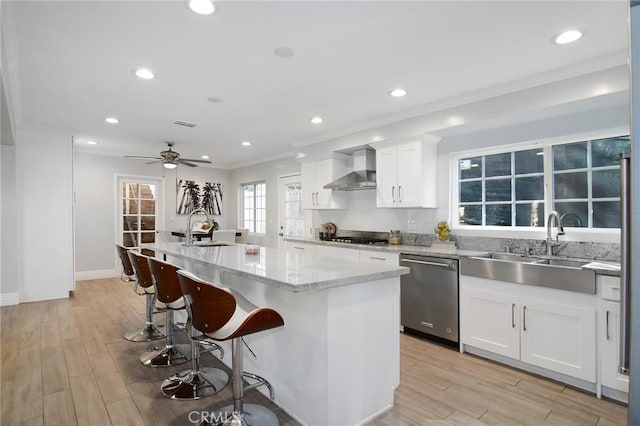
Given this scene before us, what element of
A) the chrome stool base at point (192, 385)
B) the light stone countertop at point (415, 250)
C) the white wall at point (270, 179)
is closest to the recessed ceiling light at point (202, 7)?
the chrome stool base at point (192, 385)

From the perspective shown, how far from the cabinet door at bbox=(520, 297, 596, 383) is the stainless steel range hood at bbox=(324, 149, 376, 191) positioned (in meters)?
2.38

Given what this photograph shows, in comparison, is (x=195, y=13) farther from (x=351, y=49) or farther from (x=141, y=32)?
(x=351, y=49)

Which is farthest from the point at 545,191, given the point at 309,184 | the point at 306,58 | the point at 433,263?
the point at 309,184

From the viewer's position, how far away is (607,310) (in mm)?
2377

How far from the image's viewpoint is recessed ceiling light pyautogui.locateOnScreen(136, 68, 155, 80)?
2859 mm

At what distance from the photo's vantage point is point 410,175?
12.9ft

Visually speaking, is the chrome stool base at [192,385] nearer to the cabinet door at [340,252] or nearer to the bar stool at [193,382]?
the bar stool at [193,382]

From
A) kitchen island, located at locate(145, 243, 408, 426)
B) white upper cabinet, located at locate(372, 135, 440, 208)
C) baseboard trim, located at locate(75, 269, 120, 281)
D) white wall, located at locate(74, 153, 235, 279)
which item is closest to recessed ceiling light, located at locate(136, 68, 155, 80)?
kitchen island, located at locate(145, 243, 408, 426)

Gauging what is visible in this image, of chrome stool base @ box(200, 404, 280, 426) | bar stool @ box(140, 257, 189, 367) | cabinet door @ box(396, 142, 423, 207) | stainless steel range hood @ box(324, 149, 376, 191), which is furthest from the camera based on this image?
stainless steel range hood @ box(324, 149, 376, 191)

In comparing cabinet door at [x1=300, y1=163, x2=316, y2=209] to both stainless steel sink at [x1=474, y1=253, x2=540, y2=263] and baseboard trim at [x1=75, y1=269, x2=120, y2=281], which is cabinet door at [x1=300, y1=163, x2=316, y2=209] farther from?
baseboard trim at [x1=75, y1=269, x2=120, y2=281]

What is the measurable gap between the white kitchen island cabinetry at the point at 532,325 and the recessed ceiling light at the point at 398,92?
1.88 m

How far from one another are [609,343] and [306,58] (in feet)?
9.98

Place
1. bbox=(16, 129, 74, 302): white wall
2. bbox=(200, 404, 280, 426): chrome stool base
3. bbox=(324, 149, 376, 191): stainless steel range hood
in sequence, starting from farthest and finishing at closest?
bbox=(16, 129, 74, 302): white wall, bbox=(324, 149, 376, 191): stainless steel range hood, bbox=(200, 404, 280, 426): chrome stool base

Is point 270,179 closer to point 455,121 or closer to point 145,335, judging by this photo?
point 145,335
